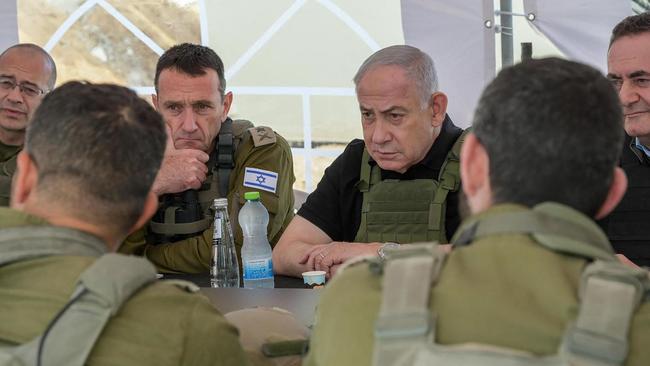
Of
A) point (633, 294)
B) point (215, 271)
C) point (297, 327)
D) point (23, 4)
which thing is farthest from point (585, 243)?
point (23, 4)

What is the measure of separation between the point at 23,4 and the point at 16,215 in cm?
394

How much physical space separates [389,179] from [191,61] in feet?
3.45

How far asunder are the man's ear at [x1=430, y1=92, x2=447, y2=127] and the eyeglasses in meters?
2.09

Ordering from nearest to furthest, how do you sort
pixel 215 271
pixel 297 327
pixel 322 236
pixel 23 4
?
pixel 297 327 < pixel 215 271 < pixel 322 236 < pixel 23 4

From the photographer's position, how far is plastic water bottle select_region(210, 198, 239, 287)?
3235 mm

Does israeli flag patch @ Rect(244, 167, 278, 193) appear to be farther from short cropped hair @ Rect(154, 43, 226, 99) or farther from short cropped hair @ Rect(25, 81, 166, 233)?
short cropped hair @ Rect(25, 81, 166, 233)

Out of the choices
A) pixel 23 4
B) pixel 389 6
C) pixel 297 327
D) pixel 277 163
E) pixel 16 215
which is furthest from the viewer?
pixel 23 4

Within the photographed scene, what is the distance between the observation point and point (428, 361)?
1.22 meters

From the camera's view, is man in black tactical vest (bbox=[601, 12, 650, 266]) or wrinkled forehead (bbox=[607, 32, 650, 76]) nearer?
man in black tactical vest (bbox=[601, 12, 650, 266])

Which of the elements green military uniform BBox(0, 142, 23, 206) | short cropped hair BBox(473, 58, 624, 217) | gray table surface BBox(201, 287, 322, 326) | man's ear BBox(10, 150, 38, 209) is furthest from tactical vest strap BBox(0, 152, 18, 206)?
short cropped hair BBox(473, 58, 624, 217)

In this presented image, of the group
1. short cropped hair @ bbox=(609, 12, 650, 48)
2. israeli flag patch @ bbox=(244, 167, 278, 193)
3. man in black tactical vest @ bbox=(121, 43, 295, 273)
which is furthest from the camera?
A: israeli flag patch @ bbox=(244, 167, 278, 193)

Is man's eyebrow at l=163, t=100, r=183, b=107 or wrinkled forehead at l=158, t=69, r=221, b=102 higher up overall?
wrinkled forehead at l=158, t=69, r=221, b=102

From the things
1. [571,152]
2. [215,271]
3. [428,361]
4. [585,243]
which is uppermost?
[571,152]

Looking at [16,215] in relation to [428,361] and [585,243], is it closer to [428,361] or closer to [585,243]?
[428,361]
